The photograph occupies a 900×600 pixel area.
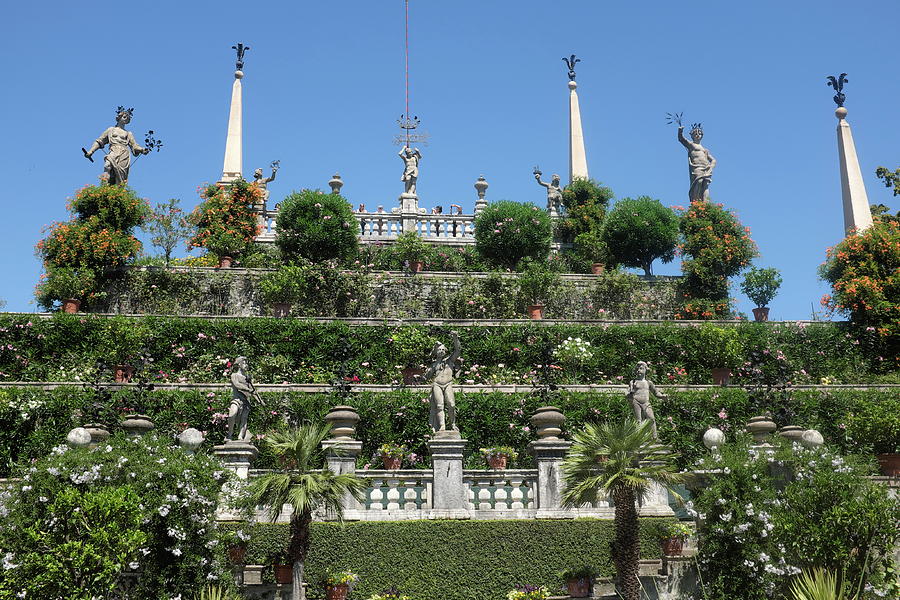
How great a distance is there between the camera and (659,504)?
15.9m

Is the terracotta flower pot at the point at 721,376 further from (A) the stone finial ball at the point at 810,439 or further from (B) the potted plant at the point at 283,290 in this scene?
(B) the potted plant at the point at 283,290

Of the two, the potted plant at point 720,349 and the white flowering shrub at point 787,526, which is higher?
the potted plant at point 720,349

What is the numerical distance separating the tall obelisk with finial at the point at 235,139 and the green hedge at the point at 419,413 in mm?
18564

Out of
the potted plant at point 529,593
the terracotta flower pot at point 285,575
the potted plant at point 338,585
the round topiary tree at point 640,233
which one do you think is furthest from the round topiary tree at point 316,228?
the potted plant at point 529,593

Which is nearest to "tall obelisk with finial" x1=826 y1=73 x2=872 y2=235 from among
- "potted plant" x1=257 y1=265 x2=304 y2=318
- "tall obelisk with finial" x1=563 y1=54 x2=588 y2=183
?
"tall obelisk with finial" x1=563 y1=54 x2=588 y2=183

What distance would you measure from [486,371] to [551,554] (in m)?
9.77

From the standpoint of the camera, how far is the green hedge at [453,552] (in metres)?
14.4

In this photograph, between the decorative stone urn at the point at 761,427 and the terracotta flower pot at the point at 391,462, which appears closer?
the decorative stone urn at the point at 761,427

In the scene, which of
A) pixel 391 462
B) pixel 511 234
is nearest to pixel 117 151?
pixel 511 234

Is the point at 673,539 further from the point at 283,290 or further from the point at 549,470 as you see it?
the point at 283,290

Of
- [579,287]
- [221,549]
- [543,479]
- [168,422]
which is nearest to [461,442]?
[543,479]

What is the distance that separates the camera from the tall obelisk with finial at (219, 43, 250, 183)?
38094mm

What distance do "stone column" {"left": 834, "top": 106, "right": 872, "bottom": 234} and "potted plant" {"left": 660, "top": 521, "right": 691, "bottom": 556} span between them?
2154cm

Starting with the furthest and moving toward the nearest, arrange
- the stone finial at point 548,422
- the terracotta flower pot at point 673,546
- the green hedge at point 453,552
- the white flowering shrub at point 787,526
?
the stone finial at point 548,422 → the green hedge at point 453,552 → the terracotta flower pot at point 673,546 → the white flowering shrub at point 787,526
